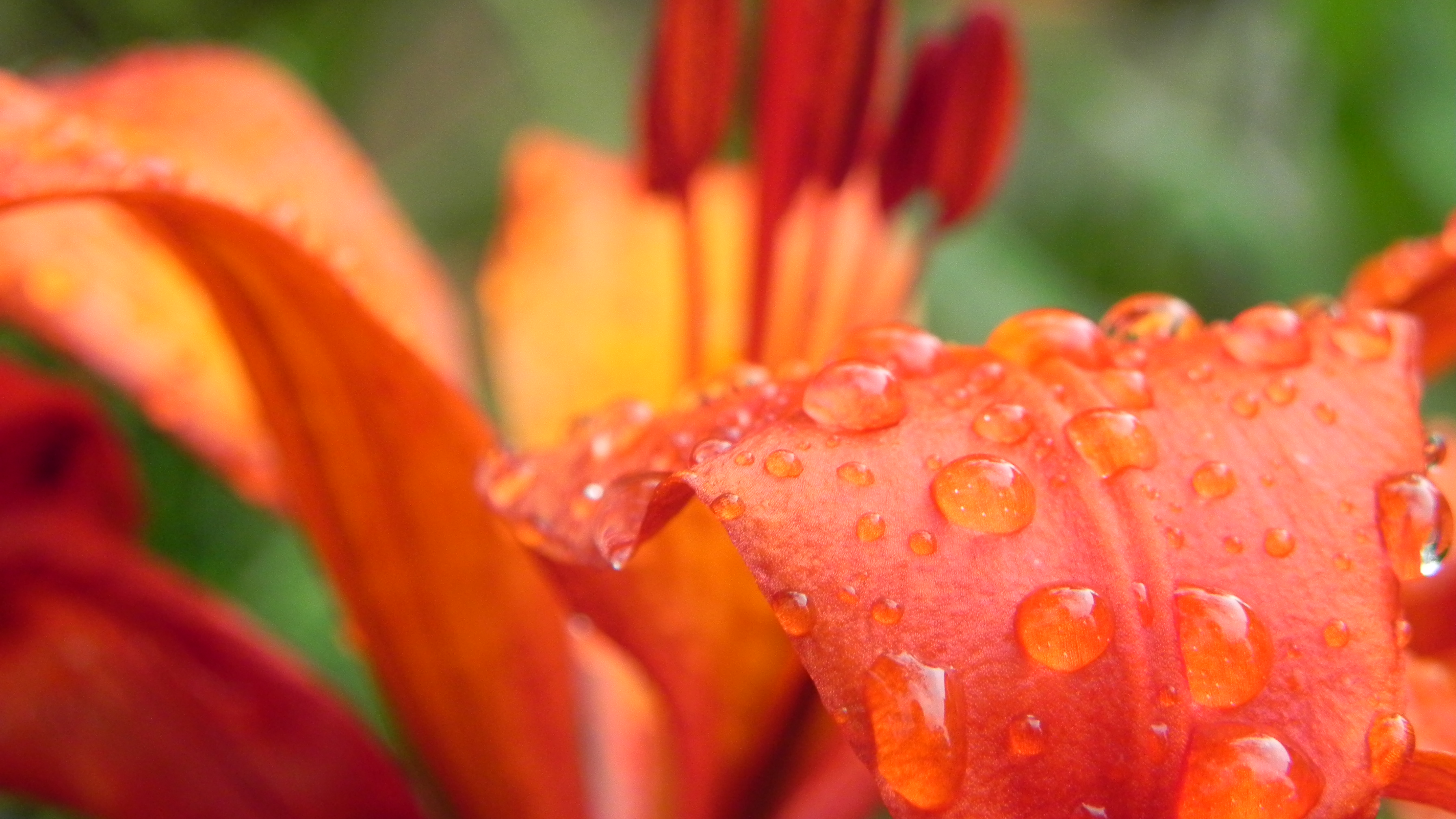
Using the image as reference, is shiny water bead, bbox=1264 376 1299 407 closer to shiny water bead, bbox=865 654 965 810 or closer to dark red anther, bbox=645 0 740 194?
shiny water bead, bbox=865 654 965 810

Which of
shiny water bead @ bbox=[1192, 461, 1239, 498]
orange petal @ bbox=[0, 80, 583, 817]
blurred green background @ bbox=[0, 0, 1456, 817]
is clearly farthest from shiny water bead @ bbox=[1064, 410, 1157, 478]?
blurred green background @ bbox=[0, 0, 1456, 817]

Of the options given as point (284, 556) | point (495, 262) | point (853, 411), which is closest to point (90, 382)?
point (284, 556)

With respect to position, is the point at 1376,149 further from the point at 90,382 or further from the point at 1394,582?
the point at 90,382

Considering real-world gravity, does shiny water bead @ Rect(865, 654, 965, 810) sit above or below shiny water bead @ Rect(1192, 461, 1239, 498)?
below

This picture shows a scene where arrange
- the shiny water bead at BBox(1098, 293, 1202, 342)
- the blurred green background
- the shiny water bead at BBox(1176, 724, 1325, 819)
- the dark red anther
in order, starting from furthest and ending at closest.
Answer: the blurred green background, the dark red anther, the shiny water bead at BBox(1098, 293, 1202, 342), the shiny water bead at BBox(1176, 724, 1325, 819)

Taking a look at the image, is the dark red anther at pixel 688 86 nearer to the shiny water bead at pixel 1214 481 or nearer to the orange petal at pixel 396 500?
the orange petal at pixel 396 500

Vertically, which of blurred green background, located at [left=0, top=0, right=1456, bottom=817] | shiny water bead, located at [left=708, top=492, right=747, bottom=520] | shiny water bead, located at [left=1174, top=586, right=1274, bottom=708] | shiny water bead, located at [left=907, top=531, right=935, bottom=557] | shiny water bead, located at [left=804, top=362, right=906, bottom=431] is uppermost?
shiny water bead, located at [left=804, top=362, right=906, bottom=431]

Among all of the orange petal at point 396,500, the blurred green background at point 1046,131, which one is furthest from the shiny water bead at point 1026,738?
the blurred green background at point 1046,131
